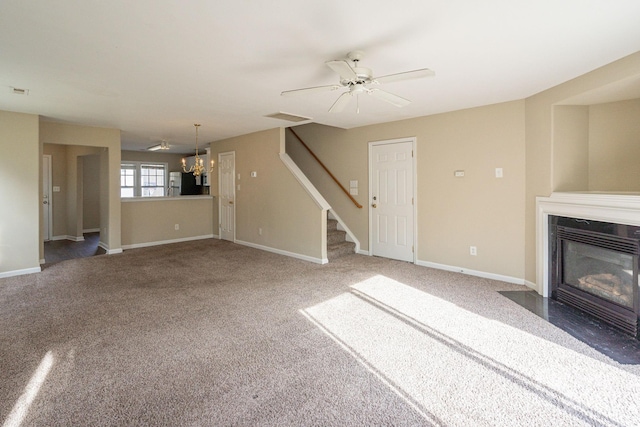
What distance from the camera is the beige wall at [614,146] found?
10.9ft

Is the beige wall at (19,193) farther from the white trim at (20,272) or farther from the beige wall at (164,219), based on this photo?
the beige wall at (164,219)

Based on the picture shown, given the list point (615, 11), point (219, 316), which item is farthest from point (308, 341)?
point (615, 11)

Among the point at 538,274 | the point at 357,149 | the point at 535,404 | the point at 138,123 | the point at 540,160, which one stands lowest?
the point at 535,404

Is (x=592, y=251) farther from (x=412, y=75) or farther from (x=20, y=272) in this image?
(x=20, y=272)

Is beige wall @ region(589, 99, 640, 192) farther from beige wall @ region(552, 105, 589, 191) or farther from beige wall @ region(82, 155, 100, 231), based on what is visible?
beige wall @ region(82, 155, 100, 231)

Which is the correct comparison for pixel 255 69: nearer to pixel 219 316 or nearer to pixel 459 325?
pixel 219 316

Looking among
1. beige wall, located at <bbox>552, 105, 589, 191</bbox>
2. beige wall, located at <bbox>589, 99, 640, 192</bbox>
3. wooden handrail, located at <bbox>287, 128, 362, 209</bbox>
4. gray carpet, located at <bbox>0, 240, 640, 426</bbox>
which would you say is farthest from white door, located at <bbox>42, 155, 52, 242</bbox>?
beige wall, located at <bbox>589, 99, 640, 192</bbox>

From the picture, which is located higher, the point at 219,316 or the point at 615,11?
the point at 615,11

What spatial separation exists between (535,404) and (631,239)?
74.5 inches

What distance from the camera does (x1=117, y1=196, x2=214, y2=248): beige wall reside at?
6.47 meters

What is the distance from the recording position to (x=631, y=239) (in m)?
2.74

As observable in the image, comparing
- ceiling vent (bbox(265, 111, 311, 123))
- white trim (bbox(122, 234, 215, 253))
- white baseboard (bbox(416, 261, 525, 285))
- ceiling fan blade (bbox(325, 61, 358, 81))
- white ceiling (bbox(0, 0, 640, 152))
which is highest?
ceiling vent (bbox(265, 111, 311, 123))

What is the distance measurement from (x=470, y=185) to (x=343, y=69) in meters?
2.93

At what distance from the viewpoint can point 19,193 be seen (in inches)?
178
